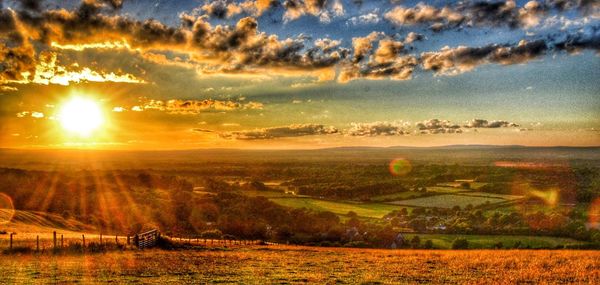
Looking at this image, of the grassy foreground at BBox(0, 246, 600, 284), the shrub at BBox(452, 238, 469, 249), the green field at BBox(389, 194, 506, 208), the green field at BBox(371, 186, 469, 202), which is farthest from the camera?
the green field at BBox(371, 186, 469, 202)

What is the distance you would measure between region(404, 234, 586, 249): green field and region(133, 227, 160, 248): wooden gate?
158 ft

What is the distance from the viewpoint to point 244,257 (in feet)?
113

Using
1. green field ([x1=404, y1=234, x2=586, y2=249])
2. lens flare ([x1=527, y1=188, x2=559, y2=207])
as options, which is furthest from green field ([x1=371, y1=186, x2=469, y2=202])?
green field ([x1=404, y1=234, x2=586, y2=249])

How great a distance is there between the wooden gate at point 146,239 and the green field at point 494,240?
48225 millimetres

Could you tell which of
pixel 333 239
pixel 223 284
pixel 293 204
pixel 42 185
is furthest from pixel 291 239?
pixel 42 185

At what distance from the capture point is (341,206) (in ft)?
406

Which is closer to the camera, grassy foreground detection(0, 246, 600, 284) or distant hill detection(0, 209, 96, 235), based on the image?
grassy foreground detection(0, 246, 600, 284)

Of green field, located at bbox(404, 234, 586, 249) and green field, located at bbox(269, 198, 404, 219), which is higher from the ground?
green field, located at bbox(404, 234, 586, 249)

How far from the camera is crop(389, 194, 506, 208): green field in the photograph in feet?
378

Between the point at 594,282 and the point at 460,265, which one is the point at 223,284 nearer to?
the point at 460,265

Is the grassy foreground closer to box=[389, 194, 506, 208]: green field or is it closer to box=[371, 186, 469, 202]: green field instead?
box=[389, 194, 506, 208]: green field

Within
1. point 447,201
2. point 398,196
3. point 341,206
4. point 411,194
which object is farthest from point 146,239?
point 411,194

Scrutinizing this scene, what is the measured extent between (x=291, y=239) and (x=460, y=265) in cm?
5316

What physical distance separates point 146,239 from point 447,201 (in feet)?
321
